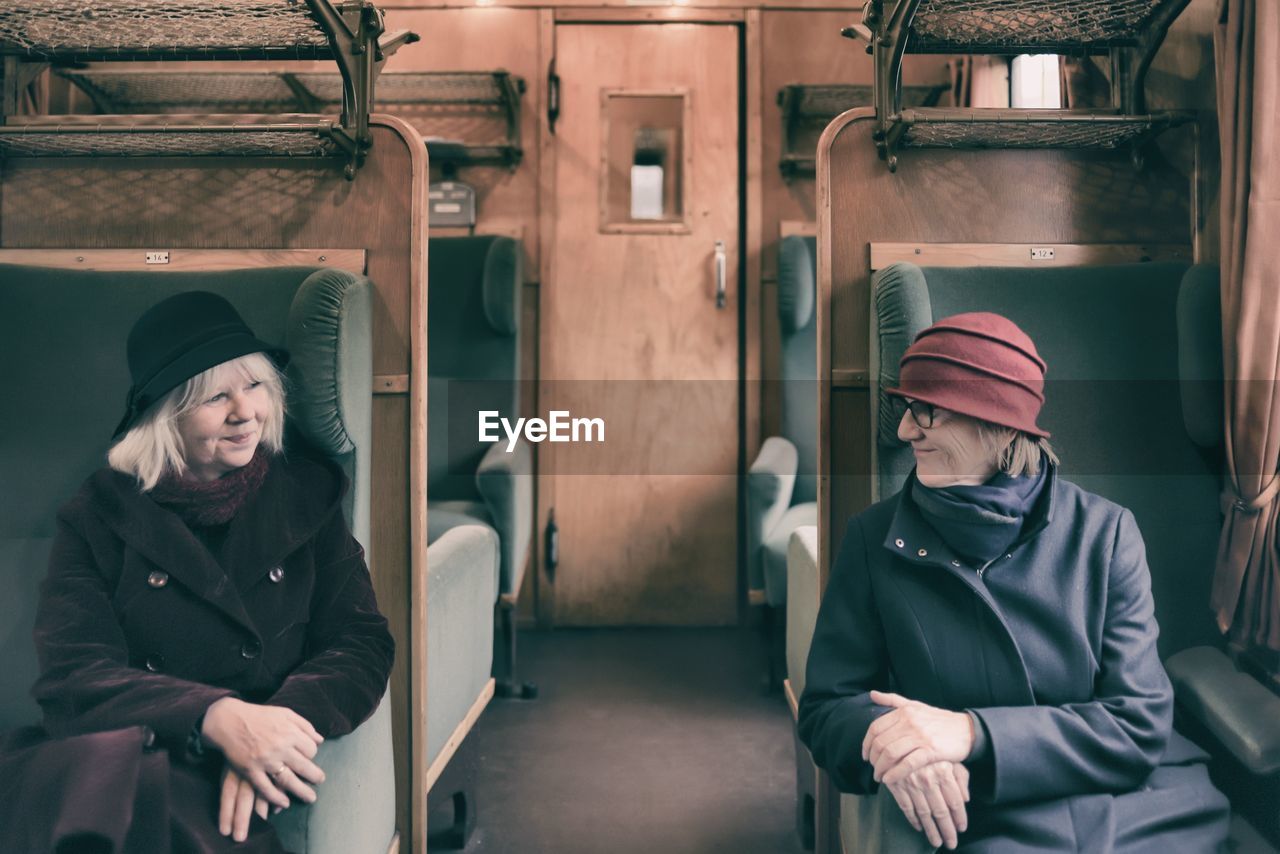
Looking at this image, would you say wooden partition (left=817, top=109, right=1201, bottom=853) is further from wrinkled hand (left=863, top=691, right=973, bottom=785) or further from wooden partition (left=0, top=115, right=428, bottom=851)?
wooden partition (left=0, top=115, right=428, bottom=851)

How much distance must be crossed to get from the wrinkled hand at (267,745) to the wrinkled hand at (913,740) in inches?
27.3

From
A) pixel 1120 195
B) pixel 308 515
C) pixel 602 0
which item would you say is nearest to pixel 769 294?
pixel 602 0

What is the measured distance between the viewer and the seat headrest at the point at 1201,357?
1636mm

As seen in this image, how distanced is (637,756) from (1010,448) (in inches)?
62.8

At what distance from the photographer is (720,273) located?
11.6 ft

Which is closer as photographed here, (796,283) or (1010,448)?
(1010,448)

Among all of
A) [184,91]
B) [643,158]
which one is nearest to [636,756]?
[643,158]

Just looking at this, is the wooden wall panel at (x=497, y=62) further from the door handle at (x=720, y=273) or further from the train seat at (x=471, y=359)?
the door handle at (x=720, y=273)

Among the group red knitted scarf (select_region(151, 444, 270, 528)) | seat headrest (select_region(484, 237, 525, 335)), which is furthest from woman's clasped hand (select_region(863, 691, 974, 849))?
seat headrest (select_region(484, 237, 525, 335))

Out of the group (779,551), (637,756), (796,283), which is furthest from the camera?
(796,283)

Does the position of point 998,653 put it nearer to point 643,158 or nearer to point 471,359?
point 471,359

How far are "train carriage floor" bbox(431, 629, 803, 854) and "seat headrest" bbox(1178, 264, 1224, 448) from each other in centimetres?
118

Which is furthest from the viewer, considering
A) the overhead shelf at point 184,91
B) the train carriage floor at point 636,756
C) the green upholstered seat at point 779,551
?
the overhead shelf at point 184,91

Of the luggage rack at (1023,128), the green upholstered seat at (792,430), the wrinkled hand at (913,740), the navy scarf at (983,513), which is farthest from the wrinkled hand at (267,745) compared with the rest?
the green upholstered seat at (792,430)
